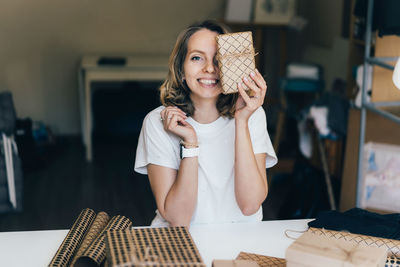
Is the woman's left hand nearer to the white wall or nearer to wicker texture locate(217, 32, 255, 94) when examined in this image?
wicker texture locate(217, 32, 255, 94)

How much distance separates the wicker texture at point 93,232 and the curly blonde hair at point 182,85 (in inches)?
18.2

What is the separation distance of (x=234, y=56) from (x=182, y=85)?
30cm

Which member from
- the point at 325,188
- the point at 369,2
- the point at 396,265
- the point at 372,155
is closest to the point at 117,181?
the point at 325,188

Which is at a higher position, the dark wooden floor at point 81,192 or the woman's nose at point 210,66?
the woman's nose at point 210,66

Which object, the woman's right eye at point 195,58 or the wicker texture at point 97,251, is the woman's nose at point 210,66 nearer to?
the woman's right eye at point 195,58

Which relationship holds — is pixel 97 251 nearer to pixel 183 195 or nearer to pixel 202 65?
pixel 183 195

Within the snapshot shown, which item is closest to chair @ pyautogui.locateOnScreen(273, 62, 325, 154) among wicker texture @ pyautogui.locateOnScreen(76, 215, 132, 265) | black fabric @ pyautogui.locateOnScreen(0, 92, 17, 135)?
black fabric @ pyautogui.locateOnScreen(0, 92, 17, 135)

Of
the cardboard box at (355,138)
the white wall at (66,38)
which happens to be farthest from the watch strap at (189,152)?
the white wall at (66,38)

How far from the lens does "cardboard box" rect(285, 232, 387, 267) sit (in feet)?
3.25

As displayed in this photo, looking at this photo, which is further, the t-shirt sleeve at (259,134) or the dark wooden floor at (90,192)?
the dark wooden floor at (90,192)

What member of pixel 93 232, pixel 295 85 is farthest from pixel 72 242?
pixel 295 85

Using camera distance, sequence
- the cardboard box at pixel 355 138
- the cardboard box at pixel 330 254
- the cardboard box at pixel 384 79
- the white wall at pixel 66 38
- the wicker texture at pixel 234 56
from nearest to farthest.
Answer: the cardboard box at pixel 330 254 < the wicker texture at pixel 234 56 < the cardboard box at pixel 384 79 < the cardboard box at pixel 355 138 < the white wall at pixel 66 38

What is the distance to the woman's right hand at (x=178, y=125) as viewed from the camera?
1566mm

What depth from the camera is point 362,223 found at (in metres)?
1.44
